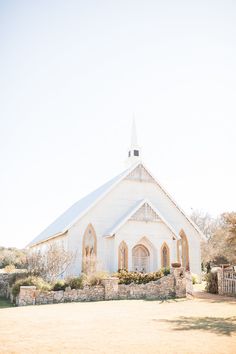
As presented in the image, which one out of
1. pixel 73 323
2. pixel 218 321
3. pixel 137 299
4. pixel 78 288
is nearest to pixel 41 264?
pixel 78 288

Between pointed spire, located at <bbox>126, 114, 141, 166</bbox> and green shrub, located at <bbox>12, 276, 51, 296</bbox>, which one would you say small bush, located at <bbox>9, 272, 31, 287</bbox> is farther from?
pointed spire, located at <bbox>126, 114, 141, 166</bbox>

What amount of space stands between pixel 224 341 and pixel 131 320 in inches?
161

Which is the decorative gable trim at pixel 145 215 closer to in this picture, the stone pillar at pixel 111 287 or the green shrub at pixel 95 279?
the green shrub at pixel 95 279

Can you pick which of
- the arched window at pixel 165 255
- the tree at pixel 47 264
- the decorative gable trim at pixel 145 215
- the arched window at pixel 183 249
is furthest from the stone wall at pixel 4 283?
the arched window at pixel 183 249

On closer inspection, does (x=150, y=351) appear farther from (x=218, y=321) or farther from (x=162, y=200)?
(x=162, y=200)

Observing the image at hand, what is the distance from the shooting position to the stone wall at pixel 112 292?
17.0 meters

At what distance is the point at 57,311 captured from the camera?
14.1 meters

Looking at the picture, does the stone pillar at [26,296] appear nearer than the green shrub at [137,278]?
Yes

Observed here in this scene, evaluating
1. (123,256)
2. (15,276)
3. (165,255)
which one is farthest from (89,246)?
(15,276)

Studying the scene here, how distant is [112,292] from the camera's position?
61.5ft

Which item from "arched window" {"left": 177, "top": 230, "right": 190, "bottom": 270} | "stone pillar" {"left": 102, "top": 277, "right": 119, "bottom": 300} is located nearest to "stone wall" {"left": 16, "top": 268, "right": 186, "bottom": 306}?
"stone pillar" {"left": 102, "top": 277, "right": 119, "bottom": 300}

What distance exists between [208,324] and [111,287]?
866cm

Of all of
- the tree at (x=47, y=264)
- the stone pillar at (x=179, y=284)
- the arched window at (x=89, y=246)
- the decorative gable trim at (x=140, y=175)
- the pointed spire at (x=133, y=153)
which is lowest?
the stone pillar at (x=179, y=284)

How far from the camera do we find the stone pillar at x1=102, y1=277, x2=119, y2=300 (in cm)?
1862
